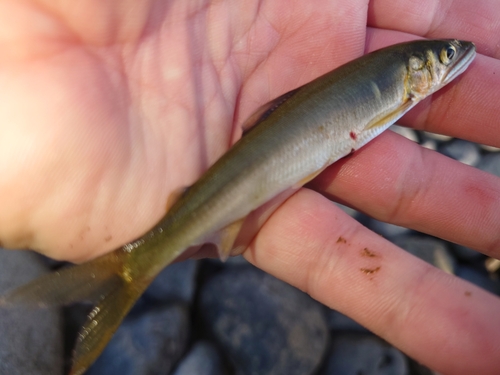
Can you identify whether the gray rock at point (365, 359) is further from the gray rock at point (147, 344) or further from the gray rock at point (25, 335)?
the gray rock at point (25, 335)

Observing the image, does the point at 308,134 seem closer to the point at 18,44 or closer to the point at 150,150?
the point at 150,150

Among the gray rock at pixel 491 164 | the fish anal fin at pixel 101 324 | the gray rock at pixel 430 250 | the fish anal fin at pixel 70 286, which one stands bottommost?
the gray rock at pixel 430 250

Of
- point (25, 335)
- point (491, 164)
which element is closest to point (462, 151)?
point (491, 164)

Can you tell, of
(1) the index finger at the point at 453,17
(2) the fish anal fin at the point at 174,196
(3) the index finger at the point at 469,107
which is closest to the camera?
(2) the fish anal fin at the point at 174,196

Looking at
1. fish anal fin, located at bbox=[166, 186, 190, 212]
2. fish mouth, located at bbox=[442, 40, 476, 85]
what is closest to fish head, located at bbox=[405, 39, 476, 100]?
fish mouth, located at bbox=[442, 40, 476, 85]

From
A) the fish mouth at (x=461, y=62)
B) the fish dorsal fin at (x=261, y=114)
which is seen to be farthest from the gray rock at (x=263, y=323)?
the fish mouth at (x=461, y=62)

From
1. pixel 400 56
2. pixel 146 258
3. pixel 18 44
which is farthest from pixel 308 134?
pixel 18 44
